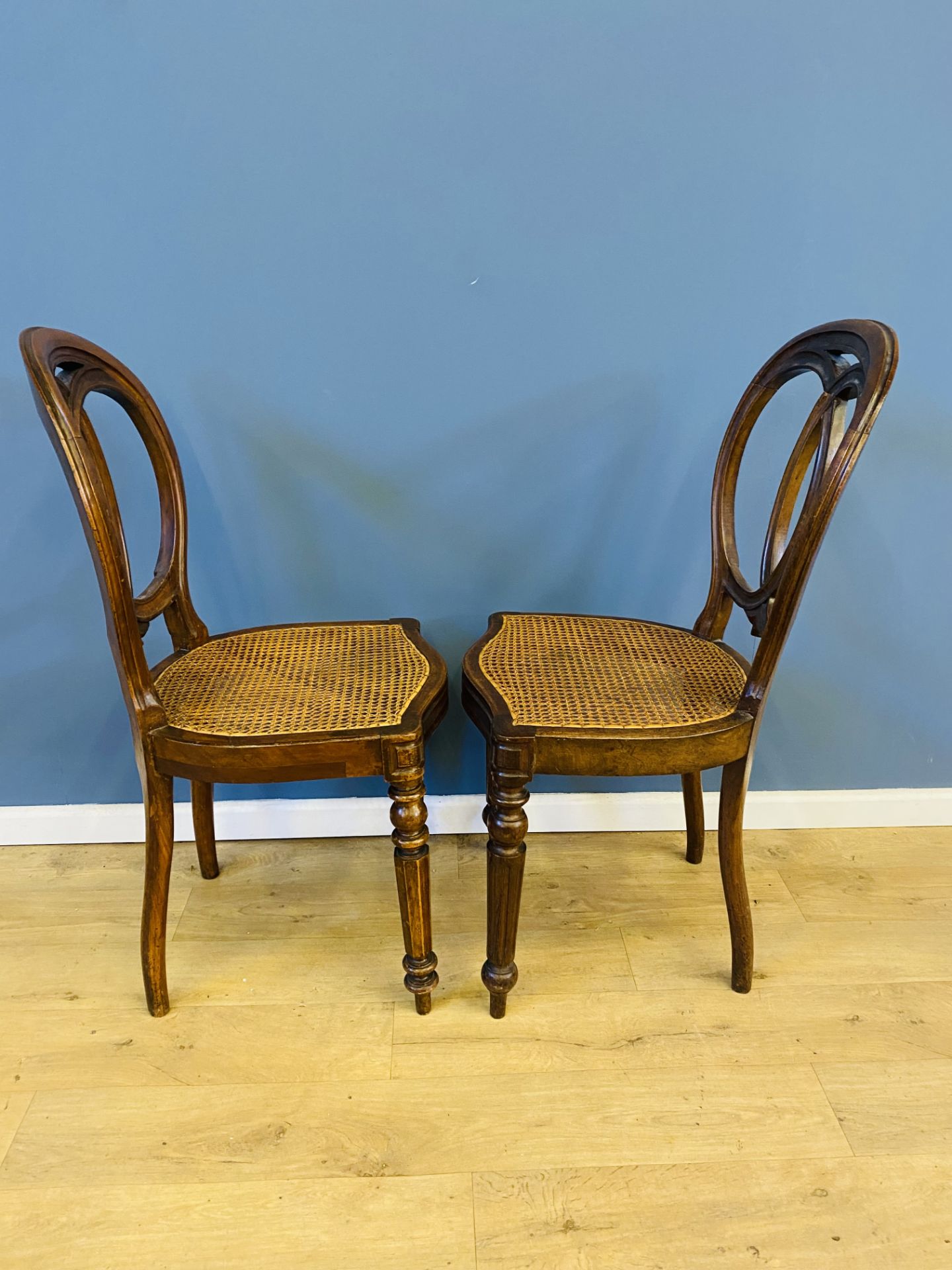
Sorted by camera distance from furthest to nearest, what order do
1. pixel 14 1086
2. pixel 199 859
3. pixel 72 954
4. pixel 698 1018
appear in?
pixel 199 859, pixel 72 954, pixel 698 1018, pixel 14 1086

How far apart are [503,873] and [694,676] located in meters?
0.40

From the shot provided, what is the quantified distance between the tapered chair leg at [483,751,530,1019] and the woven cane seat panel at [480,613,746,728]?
98 mm

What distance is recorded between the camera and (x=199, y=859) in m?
1.43

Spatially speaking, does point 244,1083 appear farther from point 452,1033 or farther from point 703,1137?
point 703,1137

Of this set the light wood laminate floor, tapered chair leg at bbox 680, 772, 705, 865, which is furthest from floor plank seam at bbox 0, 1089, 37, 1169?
tapered chair leg at bbox 680, 772, 705, 865

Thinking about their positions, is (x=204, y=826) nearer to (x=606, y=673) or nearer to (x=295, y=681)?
(x=295, y=681)

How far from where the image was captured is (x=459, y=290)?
4.10 feet

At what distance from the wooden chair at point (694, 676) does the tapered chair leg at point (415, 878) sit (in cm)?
9

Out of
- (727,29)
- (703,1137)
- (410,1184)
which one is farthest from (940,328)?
(410,1184)

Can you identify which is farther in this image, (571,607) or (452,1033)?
(571,607)

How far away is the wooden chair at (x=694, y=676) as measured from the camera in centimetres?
100

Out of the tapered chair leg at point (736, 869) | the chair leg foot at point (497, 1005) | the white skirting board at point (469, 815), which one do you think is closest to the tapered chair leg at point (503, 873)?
the chair leg foot at point (497, 1005)

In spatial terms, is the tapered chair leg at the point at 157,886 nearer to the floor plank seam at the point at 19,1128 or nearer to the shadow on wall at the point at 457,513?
the floor plank seam at the point at 19,1128

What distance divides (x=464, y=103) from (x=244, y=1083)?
1.44m
